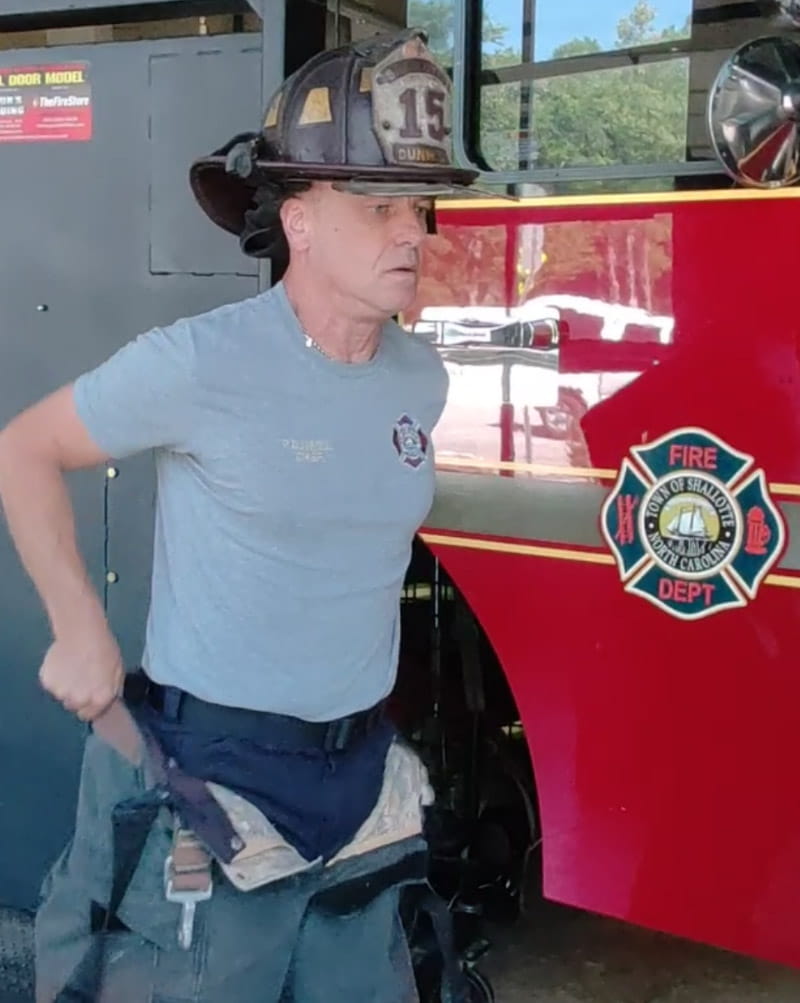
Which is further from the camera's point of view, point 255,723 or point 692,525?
point 692,525

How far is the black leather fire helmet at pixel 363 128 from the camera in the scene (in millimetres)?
1926

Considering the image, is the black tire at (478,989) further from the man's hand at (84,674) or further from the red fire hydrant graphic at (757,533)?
the man's hand at (84,674)

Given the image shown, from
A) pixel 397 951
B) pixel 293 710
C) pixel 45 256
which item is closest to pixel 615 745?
pixel 397 951

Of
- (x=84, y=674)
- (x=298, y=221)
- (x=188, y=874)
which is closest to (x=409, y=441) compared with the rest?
(x=298, y=221)

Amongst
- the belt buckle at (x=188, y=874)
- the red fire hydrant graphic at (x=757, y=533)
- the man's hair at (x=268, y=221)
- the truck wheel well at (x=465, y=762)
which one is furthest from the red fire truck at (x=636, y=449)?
the belt buckle at (x=188, y=874)

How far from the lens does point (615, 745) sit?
2541 millimetres

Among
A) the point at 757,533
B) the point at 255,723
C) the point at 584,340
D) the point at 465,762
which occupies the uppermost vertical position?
the point at 584,340

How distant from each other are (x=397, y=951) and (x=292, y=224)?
1.20 m

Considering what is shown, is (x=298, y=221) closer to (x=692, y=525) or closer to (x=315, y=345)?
(x=315, y=345)

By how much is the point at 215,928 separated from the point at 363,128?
117 cm

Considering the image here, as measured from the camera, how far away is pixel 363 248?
194 cm

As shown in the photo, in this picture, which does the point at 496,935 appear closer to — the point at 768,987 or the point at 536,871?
the point at 536,871

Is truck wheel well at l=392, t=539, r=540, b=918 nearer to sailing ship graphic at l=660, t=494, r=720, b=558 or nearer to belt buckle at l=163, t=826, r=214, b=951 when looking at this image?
sailing ship graphic at l=660, t=494, r=720, b=558

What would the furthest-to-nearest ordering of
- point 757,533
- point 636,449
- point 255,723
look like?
point 636,449 < point 757,533 < point 255,723
